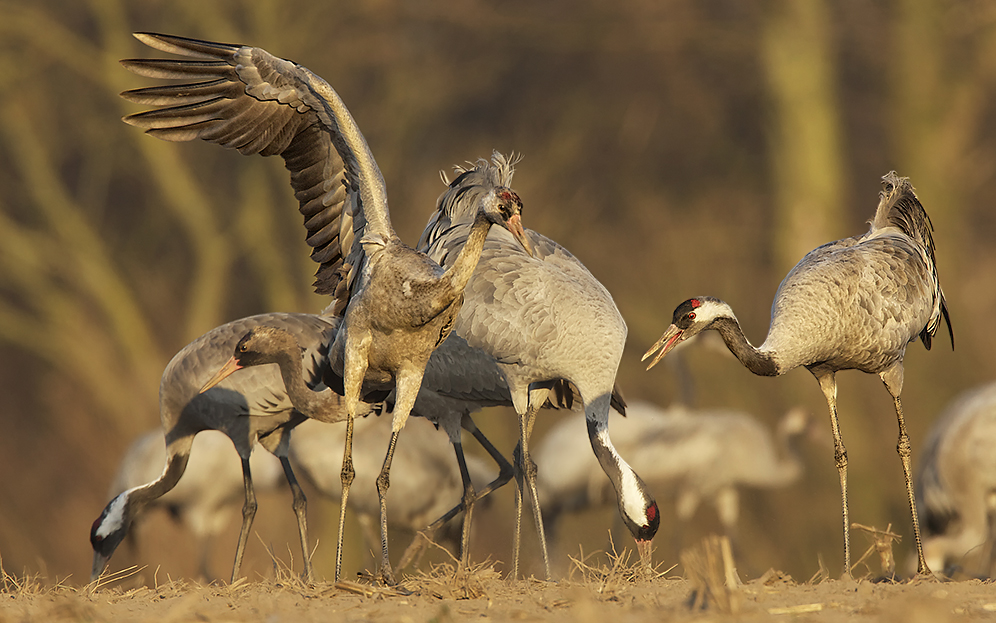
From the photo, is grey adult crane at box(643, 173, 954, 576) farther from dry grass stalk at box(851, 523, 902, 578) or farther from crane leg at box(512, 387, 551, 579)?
crane leg at box(512, 387, 551, 579)

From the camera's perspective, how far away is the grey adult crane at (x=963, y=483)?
23.6 ft

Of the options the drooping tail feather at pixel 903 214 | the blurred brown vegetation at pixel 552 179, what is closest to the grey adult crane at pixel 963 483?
the drooping tail feather at pixel 903 214

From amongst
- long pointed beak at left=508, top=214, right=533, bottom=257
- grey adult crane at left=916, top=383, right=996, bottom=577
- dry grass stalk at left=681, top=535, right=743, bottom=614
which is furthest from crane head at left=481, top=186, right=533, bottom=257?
grey adult crane at left=916, top=383, right=996, bottom=577

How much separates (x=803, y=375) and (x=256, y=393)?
227 inches

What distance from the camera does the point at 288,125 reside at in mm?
5324

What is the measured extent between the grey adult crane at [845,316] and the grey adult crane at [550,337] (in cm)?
29

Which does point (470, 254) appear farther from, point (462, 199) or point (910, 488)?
point (910, 488)

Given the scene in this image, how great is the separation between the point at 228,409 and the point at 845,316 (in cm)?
308

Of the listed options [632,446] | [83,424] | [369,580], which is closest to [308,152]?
[369,580]

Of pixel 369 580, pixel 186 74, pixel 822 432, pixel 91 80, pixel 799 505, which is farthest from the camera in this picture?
pixel 91 80

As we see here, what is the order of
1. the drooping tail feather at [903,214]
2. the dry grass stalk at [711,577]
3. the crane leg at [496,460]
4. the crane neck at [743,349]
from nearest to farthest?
the dry grass stalk at [711,577] → the crane neck at [743,349] → the drooping tail feather at [903,214] → the crane leg at [496,460]

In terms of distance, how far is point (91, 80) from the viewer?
11469 millimetres

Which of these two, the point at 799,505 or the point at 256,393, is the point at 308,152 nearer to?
the point at 256,393

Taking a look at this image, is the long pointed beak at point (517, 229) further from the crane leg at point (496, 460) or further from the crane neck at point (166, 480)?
the crane neck at point (166, 480)
